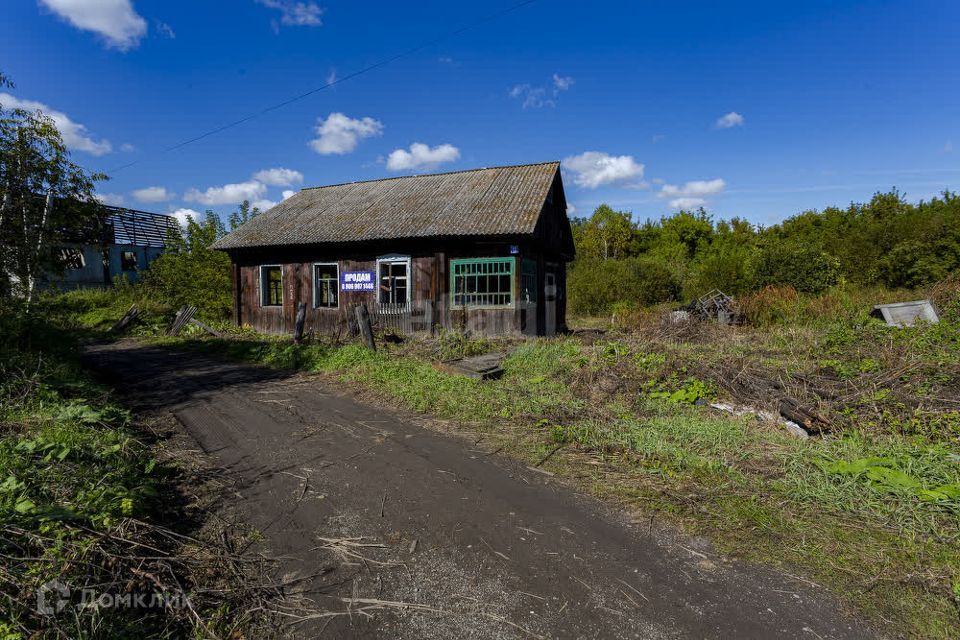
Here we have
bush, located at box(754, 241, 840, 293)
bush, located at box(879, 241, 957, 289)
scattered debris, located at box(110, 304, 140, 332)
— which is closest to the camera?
scattered debris, located at box(110, 304, 140, 332)

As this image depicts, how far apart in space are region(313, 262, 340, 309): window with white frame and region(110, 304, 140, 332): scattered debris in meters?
7.18

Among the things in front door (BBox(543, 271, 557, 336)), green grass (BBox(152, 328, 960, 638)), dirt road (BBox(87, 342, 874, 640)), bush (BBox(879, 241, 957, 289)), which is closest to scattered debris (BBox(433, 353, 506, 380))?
green grass (BBox(152, 328, 960, 638))

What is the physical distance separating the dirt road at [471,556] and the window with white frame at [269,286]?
11.9 m

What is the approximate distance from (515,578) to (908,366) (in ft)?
19.0

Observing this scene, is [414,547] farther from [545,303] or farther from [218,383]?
[545,303]

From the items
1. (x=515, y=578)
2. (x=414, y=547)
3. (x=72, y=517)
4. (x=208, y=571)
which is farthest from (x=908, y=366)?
(x=72, y=517)

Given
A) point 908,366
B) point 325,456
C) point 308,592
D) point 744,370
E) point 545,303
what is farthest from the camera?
point 545,303

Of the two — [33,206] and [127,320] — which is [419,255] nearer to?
[33,206]

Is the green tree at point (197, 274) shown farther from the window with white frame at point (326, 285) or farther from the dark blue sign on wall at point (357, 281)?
A: the dark blue sign on wall at point (357, 281)

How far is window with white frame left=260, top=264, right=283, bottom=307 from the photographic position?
16.3 m

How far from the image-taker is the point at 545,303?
1483cm

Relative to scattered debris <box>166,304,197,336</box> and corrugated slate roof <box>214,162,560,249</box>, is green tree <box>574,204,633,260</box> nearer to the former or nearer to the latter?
corrugated slate roof <box>214,162,560,249</box>

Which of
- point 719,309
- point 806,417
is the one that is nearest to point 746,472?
point 806,417

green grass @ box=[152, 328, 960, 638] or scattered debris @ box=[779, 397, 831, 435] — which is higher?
scattered debris @ box=[779, 397, 831, 435]
